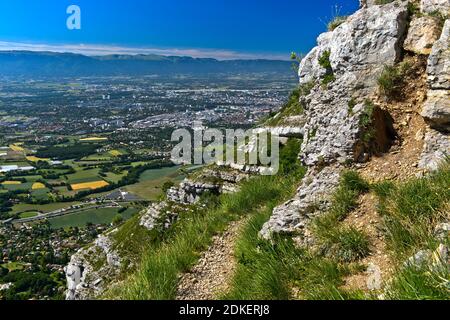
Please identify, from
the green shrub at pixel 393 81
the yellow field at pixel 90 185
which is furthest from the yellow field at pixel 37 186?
the green shrub at pixel 393 81

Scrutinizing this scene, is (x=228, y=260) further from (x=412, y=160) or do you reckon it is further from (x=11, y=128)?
(x=11, y=128)

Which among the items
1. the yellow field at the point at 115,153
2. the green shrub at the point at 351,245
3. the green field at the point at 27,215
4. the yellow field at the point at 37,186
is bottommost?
the green field at the point at 27,215

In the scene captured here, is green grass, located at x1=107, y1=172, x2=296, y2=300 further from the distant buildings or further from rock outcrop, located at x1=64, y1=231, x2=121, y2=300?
the distant buildings

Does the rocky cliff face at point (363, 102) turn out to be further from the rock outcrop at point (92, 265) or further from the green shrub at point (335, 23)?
the rock outcrop at point (92, 265)

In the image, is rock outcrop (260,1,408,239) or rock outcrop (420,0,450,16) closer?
rock outcrop (260,1,408,239)

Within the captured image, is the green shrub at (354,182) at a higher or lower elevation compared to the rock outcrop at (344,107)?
lower

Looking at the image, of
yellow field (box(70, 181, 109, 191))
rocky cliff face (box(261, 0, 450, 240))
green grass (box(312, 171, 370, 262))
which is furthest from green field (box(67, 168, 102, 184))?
green grass (box(312, 171, 370, 262))

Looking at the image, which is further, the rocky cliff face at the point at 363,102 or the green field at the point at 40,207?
the green field at the point at 40,207

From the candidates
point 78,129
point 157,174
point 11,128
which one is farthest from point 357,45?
point 11,128
